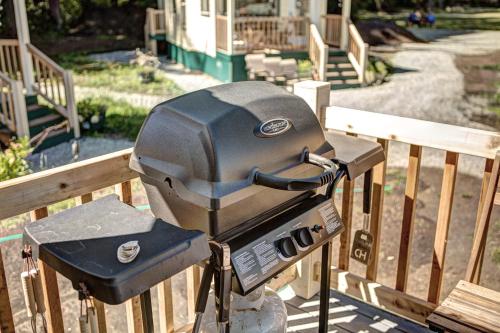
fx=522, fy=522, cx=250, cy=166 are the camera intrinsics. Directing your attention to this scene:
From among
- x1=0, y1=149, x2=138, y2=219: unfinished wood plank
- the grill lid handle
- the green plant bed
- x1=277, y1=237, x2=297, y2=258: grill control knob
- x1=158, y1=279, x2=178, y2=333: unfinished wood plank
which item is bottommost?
the green plant bed

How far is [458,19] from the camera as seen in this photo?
92.5ft

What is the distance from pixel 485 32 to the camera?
23.1m

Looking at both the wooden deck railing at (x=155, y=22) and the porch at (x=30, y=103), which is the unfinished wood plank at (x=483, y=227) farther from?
the wooden deck railing at (x=155, y=22)

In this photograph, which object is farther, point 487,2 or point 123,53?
point 487,2

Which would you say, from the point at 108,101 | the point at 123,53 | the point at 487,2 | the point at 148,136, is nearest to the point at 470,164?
the point at 148,136

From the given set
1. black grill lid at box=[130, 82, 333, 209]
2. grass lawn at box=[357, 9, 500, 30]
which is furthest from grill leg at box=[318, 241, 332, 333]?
grass lawn at box=[357, 9, 500, 30]

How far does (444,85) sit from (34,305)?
12613 millimetres

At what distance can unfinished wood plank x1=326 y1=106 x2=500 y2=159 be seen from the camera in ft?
6.93

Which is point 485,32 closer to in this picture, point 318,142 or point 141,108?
point 141,108

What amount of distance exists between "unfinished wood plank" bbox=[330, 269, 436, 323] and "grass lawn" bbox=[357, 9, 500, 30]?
942 inches

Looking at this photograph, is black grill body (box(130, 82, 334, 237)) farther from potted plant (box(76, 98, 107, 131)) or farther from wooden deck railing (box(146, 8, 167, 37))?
wooden deck railing (box(146, 8, 167, 37))

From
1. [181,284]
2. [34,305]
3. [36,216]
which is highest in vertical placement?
[36,216]

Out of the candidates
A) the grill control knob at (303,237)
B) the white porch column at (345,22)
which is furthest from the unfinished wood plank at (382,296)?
the white porch column at (345,22)

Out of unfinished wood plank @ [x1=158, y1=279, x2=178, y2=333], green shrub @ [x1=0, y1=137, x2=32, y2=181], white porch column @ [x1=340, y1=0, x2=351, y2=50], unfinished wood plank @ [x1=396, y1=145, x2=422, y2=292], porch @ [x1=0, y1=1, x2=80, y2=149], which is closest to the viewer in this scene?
unfinished wood plank @ [x1=158, y1=279, x2=178, y2=333]
